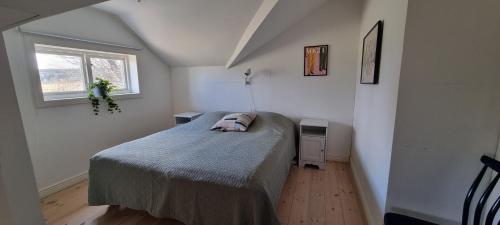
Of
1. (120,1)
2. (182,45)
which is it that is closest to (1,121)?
(120,1)

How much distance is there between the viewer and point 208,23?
8.35 ft

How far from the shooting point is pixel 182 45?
121 inches

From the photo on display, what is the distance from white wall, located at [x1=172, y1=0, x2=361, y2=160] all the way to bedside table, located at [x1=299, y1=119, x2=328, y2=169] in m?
0.31

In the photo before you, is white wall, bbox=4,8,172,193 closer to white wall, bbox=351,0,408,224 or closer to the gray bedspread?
the gray bedspread

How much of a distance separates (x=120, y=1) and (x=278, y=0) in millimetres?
1772

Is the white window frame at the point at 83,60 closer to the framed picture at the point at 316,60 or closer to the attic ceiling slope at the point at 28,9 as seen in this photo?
the attic ceiling slope at the point at 28,9

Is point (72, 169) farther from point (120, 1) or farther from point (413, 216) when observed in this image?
point (413, 216)

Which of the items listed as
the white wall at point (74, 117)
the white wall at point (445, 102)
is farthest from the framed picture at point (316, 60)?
the white wall at point (74, 117)

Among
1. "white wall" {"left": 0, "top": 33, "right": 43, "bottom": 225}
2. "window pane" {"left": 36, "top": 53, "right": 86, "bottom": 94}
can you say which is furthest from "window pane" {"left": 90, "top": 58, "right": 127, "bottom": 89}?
"white wall" {"left": 0, "top": 33, "right": 43, "bottom": 225}

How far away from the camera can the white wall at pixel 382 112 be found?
126 cm

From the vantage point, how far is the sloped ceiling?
219cm

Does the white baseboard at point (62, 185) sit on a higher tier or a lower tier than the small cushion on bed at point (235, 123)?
lower

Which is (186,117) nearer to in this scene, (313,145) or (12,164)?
(313,145)

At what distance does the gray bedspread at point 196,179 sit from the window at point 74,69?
1.18 metres
